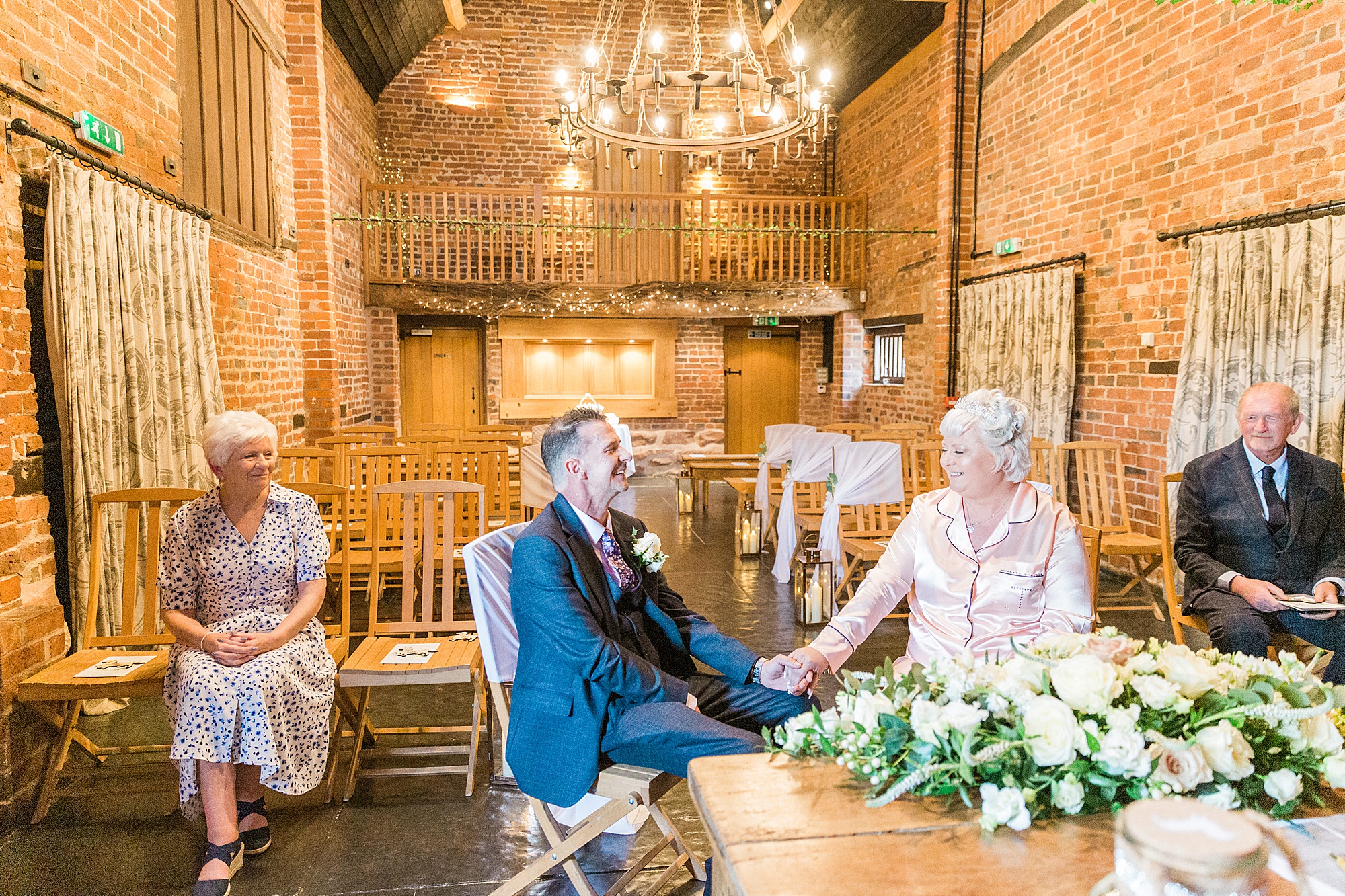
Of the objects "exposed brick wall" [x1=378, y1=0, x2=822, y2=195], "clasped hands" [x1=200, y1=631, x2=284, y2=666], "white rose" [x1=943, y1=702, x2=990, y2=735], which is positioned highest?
"exposed brick wall" [x1=378, y1=0, x2=822, y2=195]

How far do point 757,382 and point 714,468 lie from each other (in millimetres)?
4339

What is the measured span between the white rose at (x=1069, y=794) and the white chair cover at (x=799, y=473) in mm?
4212

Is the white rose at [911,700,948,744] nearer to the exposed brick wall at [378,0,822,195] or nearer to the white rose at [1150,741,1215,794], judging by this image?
the white rose at [1150,741,1215,794]

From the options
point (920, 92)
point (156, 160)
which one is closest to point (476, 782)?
point (156, 160)

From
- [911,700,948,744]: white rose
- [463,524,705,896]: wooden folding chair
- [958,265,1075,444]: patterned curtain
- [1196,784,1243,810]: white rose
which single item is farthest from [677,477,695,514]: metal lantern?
[1196,784,1243,810]: white rose

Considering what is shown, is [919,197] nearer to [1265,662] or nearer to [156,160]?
[156,160]

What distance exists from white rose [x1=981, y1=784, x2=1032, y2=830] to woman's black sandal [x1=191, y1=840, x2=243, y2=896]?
2.21m

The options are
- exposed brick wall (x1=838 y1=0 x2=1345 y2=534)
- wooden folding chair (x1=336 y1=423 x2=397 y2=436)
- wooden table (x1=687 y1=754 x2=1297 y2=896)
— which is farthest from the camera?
wooden folding chair (x1=336 y1=423 x2=397 y2=436)

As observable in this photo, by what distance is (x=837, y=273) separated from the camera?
10.8 meters

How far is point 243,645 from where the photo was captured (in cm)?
258

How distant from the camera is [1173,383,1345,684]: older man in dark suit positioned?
10.6 feet

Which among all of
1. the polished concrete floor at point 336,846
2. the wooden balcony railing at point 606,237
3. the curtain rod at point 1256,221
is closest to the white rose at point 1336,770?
the polished concrete floor at point 336,846

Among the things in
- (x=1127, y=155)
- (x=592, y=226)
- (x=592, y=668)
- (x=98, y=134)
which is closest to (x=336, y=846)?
(x=592, y=668)

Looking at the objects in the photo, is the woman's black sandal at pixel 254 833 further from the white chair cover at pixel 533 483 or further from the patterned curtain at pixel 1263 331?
the patterned curtain at pixel 1263 331
